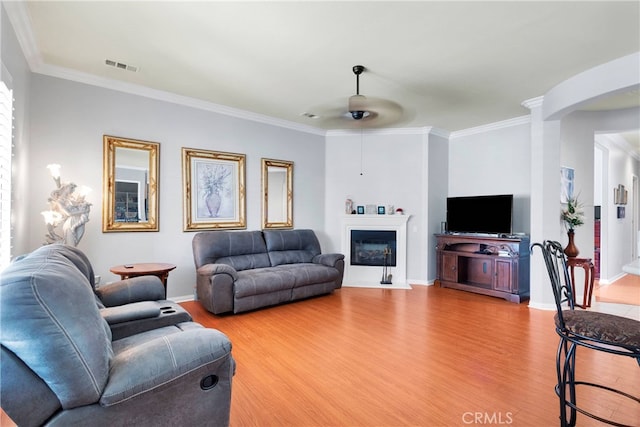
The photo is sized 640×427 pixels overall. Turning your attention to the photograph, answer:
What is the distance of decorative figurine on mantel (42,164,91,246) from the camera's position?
3277mm

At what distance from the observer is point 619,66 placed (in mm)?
3312

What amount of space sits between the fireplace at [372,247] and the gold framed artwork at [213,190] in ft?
6.95

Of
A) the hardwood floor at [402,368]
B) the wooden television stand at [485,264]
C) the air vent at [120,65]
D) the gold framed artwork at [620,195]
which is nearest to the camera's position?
the hardwood floor at [402,368]

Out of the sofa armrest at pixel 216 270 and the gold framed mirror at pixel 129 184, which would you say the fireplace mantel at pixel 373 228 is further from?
the gold framed mirror at pixel 129 184

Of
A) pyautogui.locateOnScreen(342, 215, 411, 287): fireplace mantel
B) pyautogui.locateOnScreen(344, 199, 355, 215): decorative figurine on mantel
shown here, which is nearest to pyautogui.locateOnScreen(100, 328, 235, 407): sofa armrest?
pyautogui.locateOnScreen(342, 215, 411, 287): fireplace mantel

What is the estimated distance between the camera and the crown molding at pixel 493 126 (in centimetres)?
516

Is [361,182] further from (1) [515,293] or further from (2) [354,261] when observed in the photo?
(1) [515,293]

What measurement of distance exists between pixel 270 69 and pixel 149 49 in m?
1.21

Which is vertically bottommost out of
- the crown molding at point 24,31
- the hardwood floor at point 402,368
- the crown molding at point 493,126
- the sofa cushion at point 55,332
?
the hardwood floor at point 402,368

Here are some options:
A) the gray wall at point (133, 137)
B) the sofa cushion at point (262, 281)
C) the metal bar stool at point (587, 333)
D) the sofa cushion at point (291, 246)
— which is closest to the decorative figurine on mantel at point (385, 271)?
the sofa cushion at point (291, 246)

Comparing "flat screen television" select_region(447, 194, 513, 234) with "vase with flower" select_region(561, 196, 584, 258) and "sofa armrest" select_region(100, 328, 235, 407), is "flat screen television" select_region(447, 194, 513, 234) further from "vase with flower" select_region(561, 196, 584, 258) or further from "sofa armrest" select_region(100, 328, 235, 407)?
"sofa armrest" select_region(100, 328, 235, 407)

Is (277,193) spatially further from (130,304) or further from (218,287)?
(130,304)

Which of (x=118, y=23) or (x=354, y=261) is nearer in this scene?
(x=118, y=23)

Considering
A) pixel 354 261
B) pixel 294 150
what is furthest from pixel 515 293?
pixel 294 150
